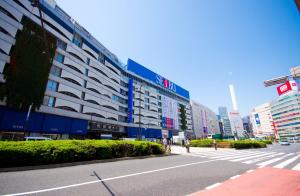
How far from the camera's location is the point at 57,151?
8.36m

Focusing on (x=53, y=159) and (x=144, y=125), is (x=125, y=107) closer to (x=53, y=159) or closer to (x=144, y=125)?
(x=144, y=125)

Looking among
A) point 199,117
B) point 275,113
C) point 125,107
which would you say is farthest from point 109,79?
point 275,113

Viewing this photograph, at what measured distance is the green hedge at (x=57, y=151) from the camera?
7.09 m

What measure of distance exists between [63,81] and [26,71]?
19.9ft

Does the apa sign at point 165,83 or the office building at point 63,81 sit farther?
the apa sign at point 165,83

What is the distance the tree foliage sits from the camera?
2159 cm

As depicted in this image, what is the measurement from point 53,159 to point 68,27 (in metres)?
33.3

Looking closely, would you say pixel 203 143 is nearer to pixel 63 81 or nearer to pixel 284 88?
pixel 284 88

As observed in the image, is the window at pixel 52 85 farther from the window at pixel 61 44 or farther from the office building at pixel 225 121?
the office building at pixel 225 121

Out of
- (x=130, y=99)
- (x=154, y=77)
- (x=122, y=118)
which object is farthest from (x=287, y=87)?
(x=154, y=77)

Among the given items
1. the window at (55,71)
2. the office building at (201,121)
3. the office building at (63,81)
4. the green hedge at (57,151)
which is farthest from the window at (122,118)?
the office building at (201,121)

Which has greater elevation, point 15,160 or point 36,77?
point 36,77

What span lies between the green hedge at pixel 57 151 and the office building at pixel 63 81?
20.5 ft

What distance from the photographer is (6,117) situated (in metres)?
21.2
